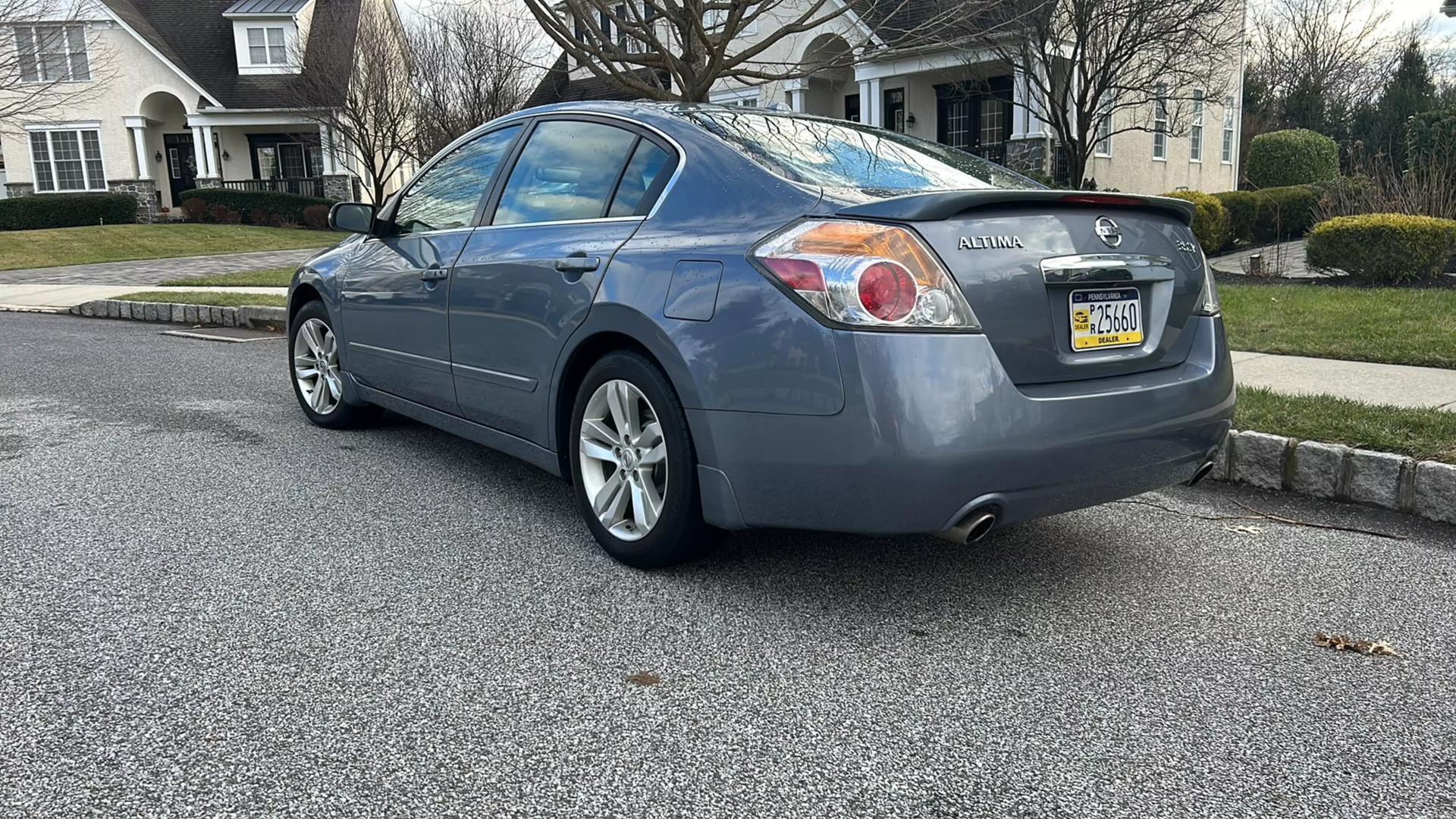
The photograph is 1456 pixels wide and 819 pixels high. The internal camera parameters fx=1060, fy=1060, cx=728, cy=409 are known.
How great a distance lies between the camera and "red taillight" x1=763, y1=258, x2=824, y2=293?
2.83m

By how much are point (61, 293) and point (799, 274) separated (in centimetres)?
1426

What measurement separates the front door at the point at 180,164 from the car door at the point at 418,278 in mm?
34398

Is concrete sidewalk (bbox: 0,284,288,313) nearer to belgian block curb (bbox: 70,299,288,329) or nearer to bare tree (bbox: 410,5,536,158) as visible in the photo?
belgian block curb (bbox: 70,299,288,329)

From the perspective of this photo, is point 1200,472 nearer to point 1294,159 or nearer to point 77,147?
point 1294,159

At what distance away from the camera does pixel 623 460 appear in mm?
3516

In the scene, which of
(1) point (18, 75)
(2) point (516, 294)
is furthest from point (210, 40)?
(2) point (516, 294)

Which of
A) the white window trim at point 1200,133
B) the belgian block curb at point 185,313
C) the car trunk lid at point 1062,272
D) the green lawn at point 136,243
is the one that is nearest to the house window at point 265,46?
the green lawn at point 136,243

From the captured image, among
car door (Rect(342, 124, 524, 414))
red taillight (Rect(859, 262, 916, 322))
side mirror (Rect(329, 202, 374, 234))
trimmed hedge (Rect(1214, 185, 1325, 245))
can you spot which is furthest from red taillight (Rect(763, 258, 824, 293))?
trimmed hedge (Rect(1214, 185, 1325, 245))

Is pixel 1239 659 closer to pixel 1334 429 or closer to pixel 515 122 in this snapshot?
pixel 1334 429

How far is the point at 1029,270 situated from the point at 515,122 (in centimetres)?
244

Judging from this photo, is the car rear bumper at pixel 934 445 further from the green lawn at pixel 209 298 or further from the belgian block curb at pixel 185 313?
the green lawn at pixel 209 298

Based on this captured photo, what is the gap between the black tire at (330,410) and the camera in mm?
5516

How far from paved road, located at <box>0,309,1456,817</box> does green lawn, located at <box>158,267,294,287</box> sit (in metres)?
10.2

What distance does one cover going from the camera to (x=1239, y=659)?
288cm
